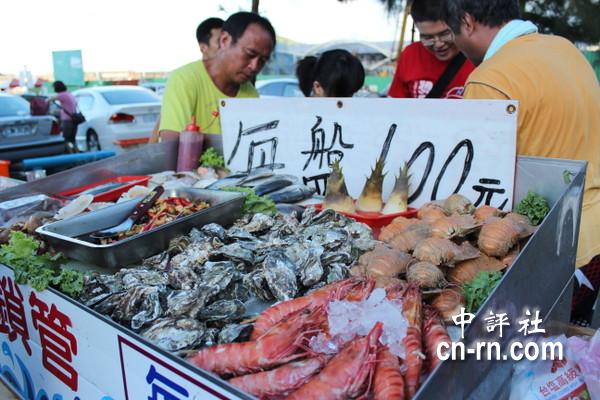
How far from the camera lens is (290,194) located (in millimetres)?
2432

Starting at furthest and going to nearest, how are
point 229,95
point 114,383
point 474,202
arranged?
point 229,95, point 474,202, point 114,383

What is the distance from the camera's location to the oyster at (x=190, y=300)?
1420 mm

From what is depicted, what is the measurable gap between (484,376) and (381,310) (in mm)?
313

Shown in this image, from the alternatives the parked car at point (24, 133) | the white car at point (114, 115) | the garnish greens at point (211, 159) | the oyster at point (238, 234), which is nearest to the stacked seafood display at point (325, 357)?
the oyster at point (238, 234)

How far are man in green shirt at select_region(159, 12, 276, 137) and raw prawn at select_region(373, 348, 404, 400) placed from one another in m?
2.49

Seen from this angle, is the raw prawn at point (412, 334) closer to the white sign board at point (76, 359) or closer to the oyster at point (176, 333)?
the white sign board at point (76, 359)

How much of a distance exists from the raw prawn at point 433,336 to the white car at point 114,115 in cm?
931

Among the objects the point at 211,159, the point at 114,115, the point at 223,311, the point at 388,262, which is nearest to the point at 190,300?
the point at 223,311

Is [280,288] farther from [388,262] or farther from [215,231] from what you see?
[215,231]

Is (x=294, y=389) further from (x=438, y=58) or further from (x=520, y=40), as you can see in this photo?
(x=438, y=58)

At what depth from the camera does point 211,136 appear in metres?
3.25

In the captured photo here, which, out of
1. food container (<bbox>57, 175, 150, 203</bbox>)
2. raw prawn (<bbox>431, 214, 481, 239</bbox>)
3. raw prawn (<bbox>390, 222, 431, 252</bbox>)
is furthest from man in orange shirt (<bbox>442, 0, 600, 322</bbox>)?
food container (<bbox>57, 175, 150, 203</bbox>)

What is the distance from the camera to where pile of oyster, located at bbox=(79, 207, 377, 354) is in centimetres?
138

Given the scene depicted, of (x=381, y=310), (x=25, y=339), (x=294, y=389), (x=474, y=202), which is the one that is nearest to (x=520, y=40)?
(x=474, y=202)
